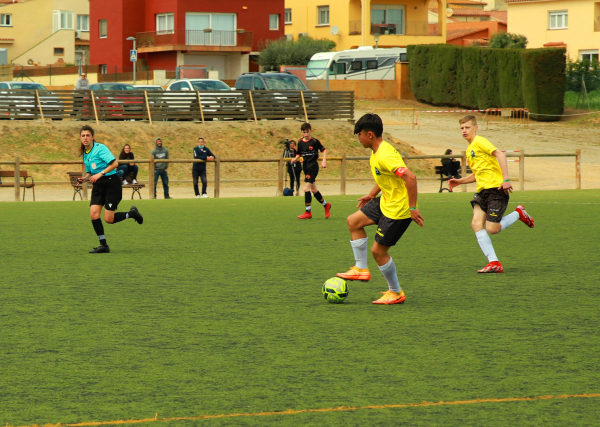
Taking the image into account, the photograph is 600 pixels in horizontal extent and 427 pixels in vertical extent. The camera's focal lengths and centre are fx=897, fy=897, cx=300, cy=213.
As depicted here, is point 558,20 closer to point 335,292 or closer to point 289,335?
point 335,292

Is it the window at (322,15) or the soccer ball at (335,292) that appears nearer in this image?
the soccer ball at (335,292)

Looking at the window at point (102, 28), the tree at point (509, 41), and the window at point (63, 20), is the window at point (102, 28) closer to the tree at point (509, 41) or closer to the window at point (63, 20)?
the window at point (63, 20)

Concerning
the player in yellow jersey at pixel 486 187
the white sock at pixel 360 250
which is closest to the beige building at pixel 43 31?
the player in yellow jersey at pixel 486 187

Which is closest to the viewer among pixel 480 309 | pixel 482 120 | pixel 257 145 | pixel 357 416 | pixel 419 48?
pixel 357 416

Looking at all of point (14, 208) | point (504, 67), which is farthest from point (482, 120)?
point (14, 208)

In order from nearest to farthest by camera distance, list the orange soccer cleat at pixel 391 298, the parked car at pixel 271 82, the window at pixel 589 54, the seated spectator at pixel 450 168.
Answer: the orange soccer cleat at pixel 391 298, the seated spectator at pixel 450 168, the parked car at pixel 271 82, the window at pixel 589 54

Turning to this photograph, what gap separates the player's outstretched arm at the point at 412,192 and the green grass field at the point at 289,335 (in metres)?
0.78

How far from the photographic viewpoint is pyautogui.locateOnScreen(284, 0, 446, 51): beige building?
61.3 metres

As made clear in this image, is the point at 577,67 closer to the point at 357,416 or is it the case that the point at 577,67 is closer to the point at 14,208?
the point at 14,208

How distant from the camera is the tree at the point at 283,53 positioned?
54500 millimetres

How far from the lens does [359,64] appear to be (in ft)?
164

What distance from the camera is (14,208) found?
61.2 ft

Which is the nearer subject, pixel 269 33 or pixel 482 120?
pixel 482 120

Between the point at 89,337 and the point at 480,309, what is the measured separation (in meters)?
3.11
